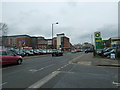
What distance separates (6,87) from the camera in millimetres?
5582

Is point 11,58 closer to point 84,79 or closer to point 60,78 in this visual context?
point 60,78

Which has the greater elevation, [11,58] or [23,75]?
[11,58]

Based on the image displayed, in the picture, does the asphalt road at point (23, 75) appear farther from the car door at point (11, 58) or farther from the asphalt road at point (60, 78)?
the car door at point (11, 58)

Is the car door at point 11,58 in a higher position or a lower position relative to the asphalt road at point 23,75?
higher

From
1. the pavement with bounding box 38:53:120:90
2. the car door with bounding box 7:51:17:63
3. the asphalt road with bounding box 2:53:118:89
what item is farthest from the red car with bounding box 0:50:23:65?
the pavement with bounding box 38:53:120:90

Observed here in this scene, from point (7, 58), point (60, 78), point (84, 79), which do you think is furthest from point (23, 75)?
point (7, 58)

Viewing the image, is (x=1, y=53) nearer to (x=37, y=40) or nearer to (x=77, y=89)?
(x=77, y=89)

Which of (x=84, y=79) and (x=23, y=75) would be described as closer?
(x=84, y=79)

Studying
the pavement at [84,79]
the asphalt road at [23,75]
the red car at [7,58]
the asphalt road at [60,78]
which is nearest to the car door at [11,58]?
the red car at [7,58]

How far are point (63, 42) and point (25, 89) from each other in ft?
363

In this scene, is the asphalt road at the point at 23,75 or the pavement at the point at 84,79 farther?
the asphalt road at the point at 23,75

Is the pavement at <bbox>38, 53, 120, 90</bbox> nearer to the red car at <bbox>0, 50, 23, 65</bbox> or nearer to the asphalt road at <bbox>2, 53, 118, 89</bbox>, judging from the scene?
the asphalt road at <bbox>2, 53, 118, 89</bbox>

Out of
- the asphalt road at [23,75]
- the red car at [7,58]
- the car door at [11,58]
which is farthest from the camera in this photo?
the car door at [11,58]

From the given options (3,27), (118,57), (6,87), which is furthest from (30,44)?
(6,87)
